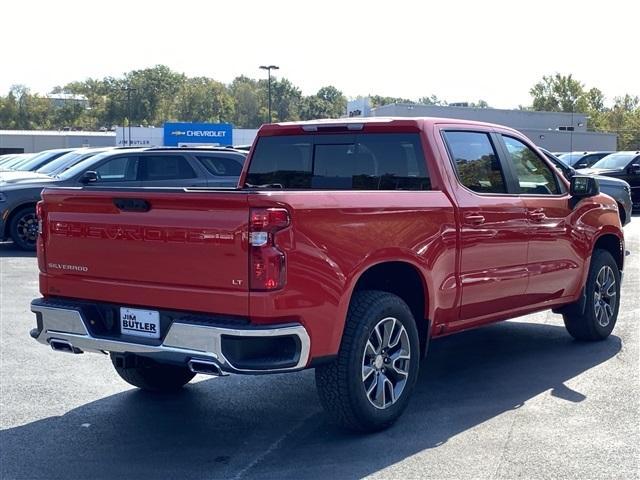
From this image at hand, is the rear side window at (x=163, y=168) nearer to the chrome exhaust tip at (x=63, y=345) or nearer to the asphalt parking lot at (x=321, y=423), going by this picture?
the asphalt parking lot at (x=321, y=423)

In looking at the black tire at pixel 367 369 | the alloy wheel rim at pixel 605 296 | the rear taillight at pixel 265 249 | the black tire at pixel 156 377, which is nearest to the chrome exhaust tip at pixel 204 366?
the rear taillight at pixel 265 249

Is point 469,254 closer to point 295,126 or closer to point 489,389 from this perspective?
point 489,389

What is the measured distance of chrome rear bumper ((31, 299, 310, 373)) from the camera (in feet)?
16.1

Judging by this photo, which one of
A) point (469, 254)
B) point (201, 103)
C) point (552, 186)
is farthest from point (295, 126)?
point (201, 103)

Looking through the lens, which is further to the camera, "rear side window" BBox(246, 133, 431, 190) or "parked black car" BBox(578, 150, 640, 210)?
"parked black car" BBox(578, 150, 640, 210)

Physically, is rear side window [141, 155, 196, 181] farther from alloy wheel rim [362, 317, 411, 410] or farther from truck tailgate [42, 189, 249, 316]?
alloy wheel rim [362, 317, 411, 410]

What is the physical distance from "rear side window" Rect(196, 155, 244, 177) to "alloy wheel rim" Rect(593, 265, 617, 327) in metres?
8.30

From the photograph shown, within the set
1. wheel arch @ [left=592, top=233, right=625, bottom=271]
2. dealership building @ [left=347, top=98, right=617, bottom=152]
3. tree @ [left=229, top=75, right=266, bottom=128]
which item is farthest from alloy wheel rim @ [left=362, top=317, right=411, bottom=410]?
tree @ [left=229, top=75, right=266, bottom=128]

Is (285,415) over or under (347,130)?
under

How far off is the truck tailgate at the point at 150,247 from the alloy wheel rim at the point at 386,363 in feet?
3.47

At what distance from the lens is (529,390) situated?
22.1 feet

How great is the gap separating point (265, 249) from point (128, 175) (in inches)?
422

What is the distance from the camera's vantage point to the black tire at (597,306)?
320 inches

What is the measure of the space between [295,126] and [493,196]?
5.48 ft
